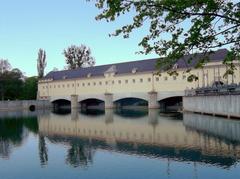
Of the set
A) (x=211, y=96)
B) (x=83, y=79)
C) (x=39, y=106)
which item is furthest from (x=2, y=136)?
(x=39, y=106)

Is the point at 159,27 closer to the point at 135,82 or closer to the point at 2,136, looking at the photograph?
the point at 2,136

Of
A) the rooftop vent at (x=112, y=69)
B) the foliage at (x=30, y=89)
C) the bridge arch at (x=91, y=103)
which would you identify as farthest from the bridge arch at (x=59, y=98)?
the rooftop vent at (x=112, y=69)

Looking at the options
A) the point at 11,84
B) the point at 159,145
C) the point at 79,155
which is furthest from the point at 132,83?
the point at 79,155

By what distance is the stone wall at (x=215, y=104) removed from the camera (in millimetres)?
35969

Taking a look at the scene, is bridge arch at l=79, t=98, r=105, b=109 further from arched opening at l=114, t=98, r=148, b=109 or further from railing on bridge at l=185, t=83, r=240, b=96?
railing on bridge at l=185, t=83, r=240, b=96

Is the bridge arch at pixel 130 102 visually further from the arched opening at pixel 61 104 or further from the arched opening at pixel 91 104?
the arched opening at pixel 61 104

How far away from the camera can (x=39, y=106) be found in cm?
8975

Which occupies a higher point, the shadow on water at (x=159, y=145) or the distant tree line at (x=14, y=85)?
the distant tree line at (x=14, y=85)

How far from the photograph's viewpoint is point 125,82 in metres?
73.8

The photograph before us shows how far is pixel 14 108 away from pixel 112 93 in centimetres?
2537

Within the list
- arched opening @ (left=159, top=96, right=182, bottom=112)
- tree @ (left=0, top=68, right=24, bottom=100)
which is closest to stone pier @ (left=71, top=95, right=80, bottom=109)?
tree @ (left=0, top=68, right=24, bottom=100)

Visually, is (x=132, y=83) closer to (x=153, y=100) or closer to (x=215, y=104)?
(x=153, y=100)

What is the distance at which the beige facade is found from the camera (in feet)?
196

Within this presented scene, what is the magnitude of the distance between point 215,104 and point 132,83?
31068 millimetres
